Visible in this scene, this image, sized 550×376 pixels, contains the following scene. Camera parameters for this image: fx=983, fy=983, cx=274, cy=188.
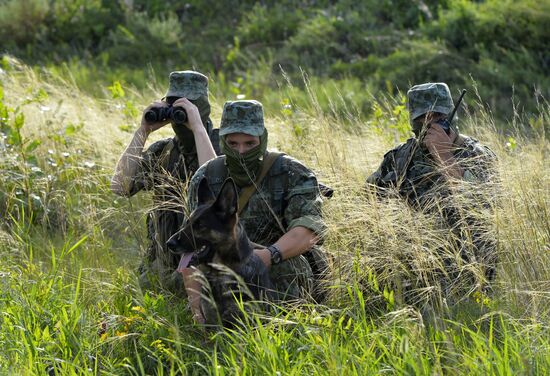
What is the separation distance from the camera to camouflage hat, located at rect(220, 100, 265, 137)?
5.32 metres

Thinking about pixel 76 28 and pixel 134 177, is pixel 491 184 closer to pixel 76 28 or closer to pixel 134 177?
pixel 134 177

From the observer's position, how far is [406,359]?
4.18 metres

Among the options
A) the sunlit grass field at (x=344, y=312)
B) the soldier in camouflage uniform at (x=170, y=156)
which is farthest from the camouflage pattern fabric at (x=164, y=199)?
the sunlit grass field at (x=344, y=312)

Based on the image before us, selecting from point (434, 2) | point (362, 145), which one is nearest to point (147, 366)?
point (362, 145)

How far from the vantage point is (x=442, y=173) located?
5777mm

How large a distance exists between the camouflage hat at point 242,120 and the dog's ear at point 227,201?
0.77 m

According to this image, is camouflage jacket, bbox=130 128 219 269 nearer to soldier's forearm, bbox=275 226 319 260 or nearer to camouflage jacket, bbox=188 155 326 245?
camouflage jacket, bbox=188 155 326 245

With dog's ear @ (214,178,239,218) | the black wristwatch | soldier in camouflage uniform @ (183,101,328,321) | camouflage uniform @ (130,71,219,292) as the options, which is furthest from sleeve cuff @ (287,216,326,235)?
camouflage uniform @ (130,71,219,292)

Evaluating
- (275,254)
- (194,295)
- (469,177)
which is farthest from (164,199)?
(469,177)

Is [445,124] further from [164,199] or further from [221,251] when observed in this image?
[221,251]

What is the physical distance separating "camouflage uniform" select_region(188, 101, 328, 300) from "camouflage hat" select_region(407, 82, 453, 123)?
114cm

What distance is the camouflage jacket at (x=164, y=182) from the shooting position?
19.5 feet

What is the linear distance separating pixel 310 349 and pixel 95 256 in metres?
2.42

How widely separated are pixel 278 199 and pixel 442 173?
1015 mm
